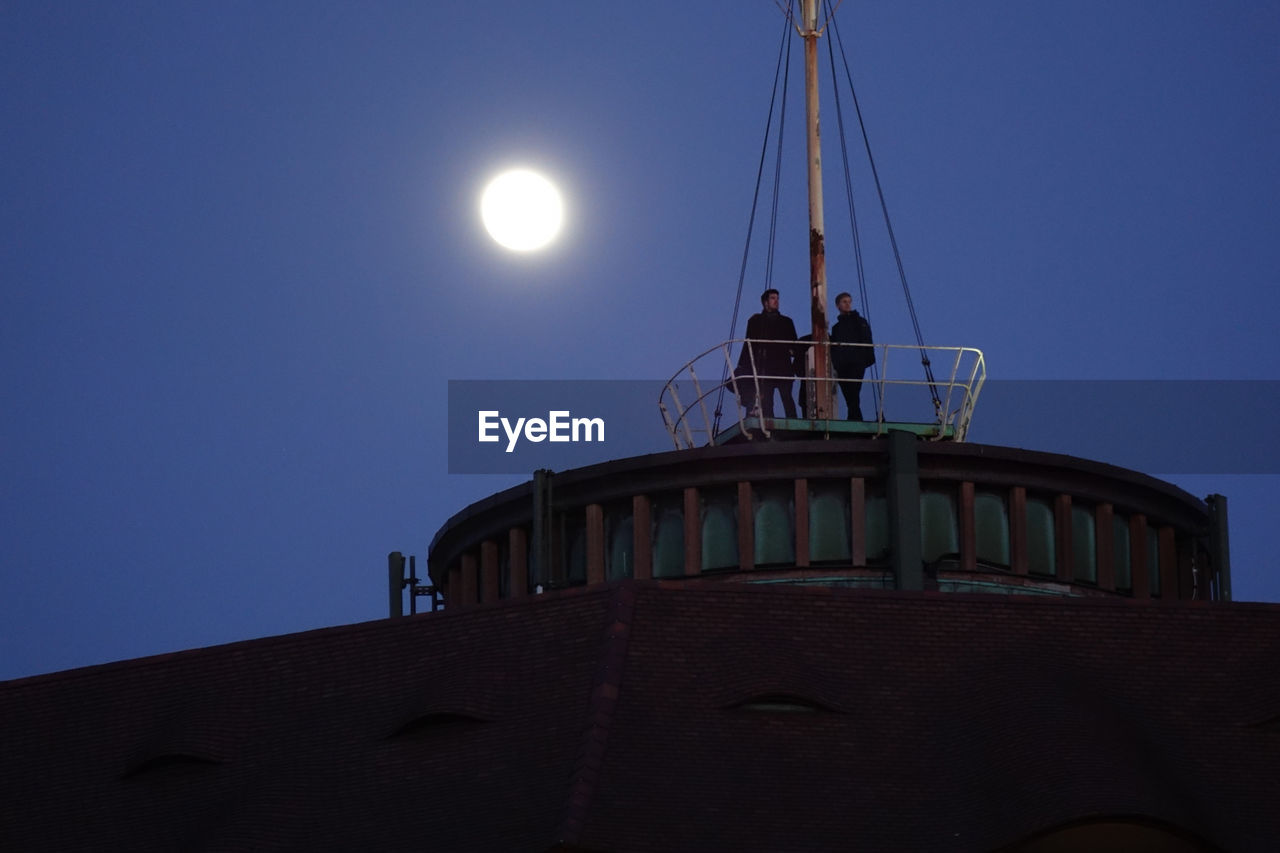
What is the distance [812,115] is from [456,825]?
22568mm

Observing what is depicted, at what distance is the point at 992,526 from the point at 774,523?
4390 mm

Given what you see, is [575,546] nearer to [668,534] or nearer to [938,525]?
[668,534]

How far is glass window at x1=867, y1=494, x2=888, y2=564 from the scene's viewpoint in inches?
1898

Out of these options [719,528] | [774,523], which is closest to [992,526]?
[774,523]

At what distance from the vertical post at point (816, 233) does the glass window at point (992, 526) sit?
358 centimetres

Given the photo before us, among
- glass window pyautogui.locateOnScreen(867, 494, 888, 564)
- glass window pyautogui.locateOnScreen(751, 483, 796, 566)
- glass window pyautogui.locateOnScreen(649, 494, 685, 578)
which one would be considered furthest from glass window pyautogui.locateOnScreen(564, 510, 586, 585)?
glass window pyautogui.locateOnScreen(867, 494, 888, 564)

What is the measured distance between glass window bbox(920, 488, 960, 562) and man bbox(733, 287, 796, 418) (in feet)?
10.7

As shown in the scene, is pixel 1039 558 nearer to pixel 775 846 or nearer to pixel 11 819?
pixel 775 846

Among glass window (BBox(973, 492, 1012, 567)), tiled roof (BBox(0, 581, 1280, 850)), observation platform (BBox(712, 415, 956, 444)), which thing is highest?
observation platform (BBox(712, 415, 956, 444))

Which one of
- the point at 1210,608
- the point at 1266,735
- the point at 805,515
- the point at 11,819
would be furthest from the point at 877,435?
the point at 11,819

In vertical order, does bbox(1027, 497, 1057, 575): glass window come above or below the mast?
below

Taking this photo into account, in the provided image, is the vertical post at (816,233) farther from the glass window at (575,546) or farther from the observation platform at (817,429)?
the glass window at (575,546)

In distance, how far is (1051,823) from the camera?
35.5 meters

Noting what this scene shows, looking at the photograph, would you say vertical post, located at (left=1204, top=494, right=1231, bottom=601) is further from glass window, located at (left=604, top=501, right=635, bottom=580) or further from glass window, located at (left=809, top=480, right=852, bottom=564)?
glass window, located at (left=604, top=501, right=635, bottom=580)
